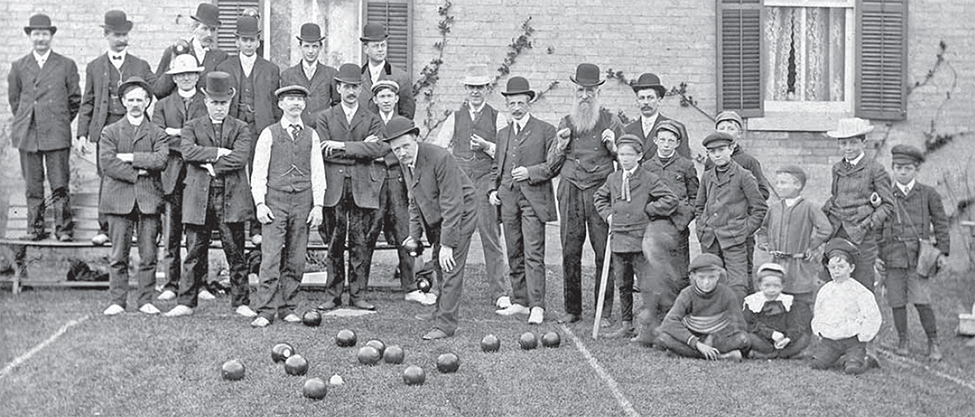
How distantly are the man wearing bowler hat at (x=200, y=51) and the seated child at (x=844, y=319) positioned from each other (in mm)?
5646

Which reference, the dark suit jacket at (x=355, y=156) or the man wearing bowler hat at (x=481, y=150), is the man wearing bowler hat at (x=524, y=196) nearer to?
the man wearing bowler hat at (x=481, y=150)

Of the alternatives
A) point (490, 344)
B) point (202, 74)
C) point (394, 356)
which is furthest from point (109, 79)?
point (490, 344)

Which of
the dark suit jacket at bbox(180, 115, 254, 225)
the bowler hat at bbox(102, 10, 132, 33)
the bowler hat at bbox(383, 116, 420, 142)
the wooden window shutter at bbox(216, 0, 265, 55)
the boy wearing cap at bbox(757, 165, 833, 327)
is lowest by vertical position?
the boy wearing cap at bbox(757, 165, 833, 327)

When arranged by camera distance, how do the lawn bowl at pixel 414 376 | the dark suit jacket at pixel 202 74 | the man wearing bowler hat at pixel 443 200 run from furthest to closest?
the dark suit jacket at pixel 202 74 < the man wearing bowler hat at pixel 443 200 < the lawn bowl at pixel 414 376

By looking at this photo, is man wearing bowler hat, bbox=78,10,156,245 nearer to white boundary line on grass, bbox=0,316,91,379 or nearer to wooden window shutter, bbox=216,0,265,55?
white boundary line on grass, bbox=0,316,91,379

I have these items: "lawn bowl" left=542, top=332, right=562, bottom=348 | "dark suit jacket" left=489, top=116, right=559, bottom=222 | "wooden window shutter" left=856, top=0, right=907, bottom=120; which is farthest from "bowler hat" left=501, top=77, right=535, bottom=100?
"wooden window shutter" left=856, top=0, right=907, bottom=120

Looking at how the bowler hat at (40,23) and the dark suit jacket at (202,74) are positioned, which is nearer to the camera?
the dark suit jacket at (202,74)

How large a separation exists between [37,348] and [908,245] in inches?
268

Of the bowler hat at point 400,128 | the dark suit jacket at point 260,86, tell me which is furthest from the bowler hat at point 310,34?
the bowler hat at point 400,128

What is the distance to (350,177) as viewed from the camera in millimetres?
11148

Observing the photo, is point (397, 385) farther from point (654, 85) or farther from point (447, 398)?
point (654, 85)

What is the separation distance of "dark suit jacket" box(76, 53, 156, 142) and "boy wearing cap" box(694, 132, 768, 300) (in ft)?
17.2

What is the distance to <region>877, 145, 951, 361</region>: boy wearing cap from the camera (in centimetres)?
1041

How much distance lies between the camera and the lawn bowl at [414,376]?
858cm
